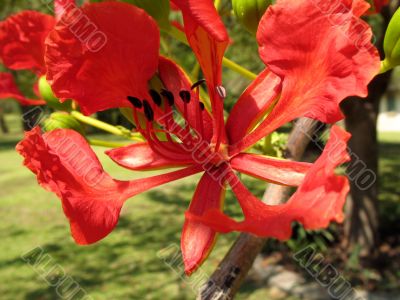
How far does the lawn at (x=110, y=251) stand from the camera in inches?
207

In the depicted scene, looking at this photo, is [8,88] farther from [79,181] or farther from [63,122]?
[79,181]

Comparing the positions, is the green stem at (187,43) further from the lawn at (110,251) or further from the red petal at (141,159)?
the lawn at (110,251)

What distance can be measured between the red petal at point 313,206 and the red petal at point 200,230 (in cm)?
19

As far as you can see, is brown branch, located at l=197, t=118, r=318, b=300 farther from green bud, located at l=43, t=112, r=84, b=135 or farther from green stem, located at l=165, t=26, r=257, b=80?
green bud, located at l=43, t=112, r=84, b=135

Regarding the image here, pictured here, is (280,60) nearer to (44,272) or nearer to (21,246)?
(44,272)

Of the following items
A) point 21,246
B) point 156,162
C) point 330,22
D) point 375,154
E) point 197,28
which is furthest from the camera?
point 21,246

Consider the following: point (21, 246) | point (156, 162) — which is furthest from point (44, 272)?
point (156, 162)

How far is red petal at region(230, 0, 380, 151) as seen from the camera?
2.55 ft

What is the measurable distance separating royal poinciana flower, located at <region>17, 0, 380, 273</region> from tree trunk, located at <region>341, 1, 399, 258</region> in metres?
3.82

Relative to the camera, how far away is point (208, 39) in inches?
36.0

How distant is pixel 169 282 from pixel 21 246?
2.58m

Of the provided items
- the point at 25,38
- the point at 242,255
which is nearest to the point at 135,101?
the point at 242,255

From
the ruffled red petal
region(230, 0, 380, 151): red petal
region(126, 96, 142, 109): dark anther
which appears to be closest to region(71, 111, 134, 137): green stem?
region(126, 96, 142, 109): dark anther

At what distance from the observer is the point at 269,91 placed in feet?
3.25
